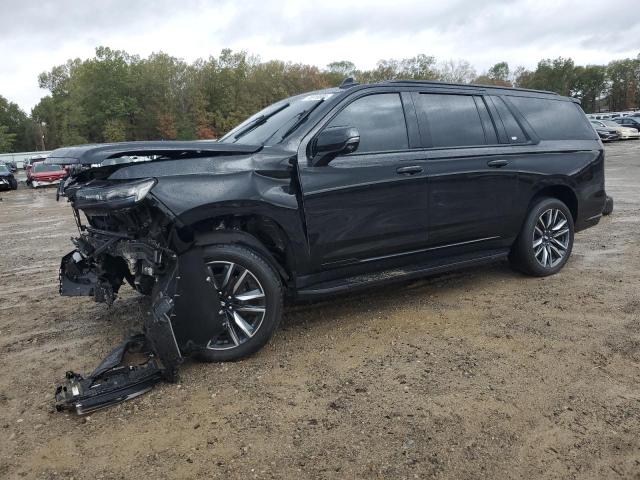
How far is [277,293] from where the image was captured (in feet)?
12.1

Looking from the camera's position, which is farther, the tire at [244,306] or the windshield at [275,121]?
the windshield at [275,121]

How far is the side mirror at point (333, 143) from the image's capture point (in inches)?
146

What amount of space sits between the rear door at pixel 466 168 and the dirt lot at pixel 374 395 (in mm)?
659

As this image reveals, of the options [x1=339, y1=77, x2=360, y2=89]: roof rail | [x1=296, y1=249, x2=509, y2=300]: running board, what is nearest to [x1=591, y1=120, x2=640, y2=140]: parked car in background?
[x1=296, y1=249, x2=509, y2=300]: running board

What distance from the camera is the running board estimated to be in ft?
12.9

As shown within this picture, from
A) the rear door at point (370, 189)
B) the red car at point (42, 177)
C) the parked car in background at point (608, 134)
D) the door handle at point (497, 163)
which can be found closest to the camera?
the rear door at point (370, 189)

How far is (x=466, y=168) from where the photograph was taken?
4.62 meters

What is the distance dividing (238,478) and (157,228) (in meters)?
1.66

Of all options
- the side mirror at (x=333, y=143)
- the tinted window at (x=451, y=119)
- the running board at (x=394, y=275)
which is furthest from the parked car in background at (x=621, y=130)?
the side mirror at (x=333, y=143)

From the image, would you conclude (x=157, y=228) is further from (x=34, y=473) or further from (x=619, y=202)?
(x=619, y=202)

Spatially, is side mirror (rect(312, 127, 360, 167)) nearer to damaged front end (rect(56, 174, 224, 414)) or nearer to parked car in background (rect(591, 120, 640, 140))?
damaged front end (rect(56, 174, 224, 414))

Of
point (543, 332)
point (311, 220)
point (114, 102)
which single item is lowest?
point (543, 332)

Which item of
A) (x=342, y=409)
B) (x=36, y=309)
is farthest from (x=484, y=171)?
(x=36, y=309)

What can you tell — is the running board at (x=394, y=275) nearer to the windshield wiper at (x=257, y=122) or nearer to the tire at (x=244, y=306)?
the tire at (x=244, y=306)
